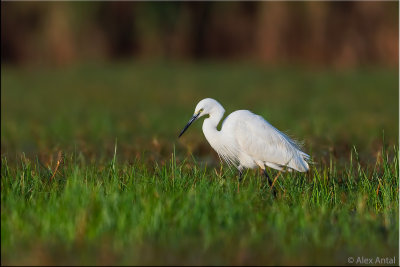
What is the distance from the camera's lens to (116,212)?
3.92 m

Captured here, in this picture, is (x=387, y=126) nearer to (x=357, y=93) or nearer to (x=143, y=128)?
(x=143, y=128)

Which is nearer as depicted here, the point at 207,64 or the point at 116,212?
the point at 116,212

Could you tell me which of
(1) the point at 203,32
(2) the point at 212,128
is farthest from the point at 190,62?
(2) the point at 212,128

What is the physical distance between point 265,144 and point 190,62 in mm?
16492

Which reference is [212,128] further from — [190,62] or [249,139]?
[190,62]

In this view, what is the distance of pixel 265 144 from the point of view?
5.44 metres

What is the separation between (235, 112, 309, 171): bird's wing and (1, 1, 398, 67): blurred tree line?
1481 cm

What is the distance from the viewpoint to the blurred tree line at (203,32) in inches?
794

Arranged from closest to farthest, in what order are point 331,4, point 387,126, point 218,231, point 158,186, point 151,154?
1. point 218,231
2. point 158,186
3. point 151,154
4. point 387,126
5. point 331,4

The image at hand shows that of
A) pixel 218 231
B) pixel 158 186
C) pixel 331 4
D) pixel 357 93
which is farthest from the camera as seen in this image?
pixel 331 4

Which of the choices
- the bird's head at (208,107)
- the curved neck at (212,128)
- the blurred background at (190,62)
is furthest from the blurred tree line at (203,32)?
the bird's head at (208,107)

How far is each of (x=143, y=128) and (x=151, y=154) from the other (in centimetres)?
334

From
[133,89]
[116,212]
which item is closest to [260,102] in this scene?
[133,89]

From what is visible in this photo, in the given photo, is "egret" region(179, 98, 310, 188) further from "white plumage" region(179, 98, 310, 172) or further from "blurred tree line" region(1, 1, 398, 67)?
"blurred tree line" region(1, 1, 398, 67)
